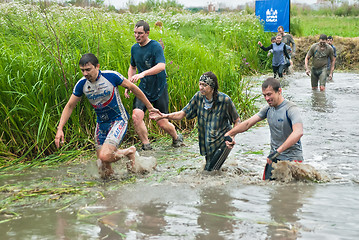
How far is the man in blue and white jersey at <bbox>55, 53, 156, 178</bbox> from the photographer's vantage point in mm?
5652

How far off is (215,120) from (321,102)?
6659 millimetres

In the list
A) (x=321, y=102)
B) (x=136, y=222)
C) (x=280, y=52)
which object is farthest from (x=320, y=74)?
(x=136, y=222)

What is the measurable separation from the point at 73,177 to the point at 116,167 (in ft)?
1.80

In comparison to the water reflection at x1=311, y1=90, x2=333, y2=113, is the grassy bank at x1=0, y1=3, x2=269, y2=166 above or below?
above

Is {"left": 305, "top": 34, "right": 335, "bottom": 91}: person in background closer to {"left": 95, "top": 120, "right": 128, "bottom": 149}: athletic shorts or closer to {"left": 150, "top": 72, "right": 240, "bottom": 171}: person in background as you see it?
{"left": 150, "top": 72, "right": 240, "bottom": 171}: person in background

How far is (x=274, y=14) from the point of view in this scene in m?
21.0

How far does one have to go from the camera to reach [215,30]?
63.6ft

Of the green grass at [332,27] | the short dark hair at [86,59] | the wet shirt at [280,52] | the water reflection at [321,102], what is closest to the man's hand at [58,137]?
the short dark hair at [86,59]

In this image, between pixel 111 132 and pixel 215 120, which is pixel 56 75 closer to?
pixel 111 132

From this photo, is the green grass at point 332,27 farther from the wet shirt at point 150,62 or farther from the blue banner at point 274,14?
the wet shirt at point 150,62

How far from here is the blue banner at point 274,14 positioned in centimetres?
2047

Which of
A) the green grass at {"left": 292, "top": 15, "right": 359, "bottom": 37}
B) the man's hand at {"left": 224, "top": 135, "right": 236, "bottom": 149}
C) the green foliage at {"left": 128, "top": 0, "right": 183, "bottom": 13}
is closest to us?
the man's hand at {"left": 224, "top": 135, "right": 236, "bottom": 149}

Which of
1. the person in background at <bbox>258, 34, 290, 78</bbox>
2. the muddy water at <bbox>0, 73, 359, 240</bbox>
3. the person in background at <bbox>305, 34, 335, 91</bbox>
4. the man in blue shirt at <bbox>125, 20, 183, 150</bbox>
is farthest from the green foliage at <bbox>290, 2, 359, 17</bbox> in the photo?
the muddy water at <bbox>0, 73, 359, 240</bbox>

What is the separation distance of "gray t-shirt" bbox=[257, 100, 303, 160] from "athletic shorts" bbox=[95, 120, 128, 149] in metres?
1.69
